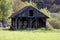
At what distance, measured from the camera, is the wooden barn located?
189ft

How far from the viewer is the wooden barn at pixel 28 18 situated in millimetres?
57625

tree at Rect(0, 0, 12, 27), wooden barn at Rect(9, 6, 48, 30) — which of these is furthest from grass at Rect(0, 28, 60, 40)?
tree at Rect(0, 0, 12, 27)

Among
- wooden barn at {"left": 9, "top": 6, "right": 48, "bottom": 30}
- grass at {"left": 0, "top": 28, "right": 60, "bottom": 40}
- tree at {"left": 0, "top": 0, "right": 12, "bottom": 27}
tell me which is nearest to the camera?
grass at {"left": 0, "top": 28, "right": 60, "bottom": 40}

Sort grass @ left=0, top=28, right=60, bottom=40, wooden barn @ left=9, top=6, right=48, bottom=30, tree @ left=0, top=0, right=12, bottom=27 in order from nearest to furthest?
grass @ left=0, top=28, right=60, bottom=40 < wooden barn @ left=9, top=6, right=48, bottom=30 < tree @ left=0, top=0, right=12, bottom=27

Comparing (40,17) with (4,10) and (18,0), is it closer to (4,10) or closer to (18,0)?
(4,10)

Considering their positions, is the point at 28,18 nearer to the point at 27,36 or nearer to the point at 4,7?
the point at 4,7

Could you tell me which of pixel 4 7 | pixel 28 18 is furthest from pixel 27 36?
pixel 4 7

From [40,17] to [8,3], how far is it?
1591 centimetres

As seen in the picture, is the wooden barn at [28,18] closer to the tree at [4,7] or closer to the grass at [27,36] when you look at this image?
the tree at [4,7]

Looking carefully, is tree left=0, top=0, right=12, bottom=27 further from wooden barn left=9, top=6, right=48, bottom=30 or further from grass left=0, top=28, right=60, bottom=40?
grass left=0, top=28, right=60, bottom=40

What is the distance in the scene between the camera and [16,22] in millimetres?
58938

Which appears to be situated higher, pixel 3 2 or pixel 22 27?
pixel 3 2

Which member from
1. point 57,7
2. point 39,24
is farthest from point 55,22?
point 57,7

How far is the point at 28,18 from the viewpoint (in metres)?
58.4
